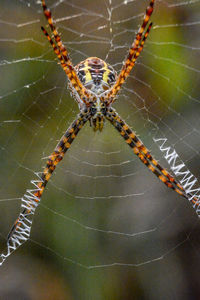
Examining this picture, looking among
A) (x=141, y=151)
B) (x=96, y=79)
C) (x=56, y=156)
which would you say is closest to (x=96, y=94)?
(x=96, y=79)

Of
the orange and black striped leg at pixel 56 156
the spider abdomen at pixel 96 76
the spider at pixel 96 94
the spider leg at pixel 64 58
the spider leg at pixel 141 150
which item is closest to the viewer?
the spider leg at pixel 64 58

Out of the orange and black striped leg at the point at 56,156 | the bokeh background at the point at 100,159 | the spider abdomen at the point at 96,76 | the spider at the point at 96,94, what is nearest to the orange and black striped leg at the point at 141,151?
the spider at the point at 96,94

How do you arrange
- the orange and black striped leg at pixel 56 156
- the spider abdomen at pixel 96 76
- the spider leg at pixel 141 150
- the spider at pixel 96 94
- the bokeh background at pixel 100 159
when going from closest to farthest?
the spider at pixel 96 94 < the spider abdomen at pixel 96 76 < the orange and black striped leg at pixel 56 156 < the spider leg at pixel 141 150 < the bokeh background at pixel 100 159

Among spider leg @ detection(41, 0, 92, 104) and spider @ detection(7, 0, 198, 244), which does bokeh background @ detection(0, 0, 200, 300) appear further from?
spider leg @ detection(41, 0, 92, 104)

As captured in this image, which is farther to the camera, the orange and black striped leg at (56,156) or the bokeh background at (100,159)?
the bokeh background at (100,159)

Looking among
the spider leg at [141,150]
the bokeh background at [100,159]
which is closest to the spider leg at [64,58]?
the spider leg at [141,150]

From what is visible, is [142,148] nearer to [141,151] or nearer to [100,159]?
[141,151]

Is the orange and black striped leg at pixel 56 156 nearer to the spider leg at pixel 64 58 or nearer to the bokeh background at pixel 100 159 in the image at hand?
the spider leg at pixel 64 58

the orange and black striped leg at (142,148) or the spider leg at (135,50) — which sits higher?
the spider leg at (135,50)
